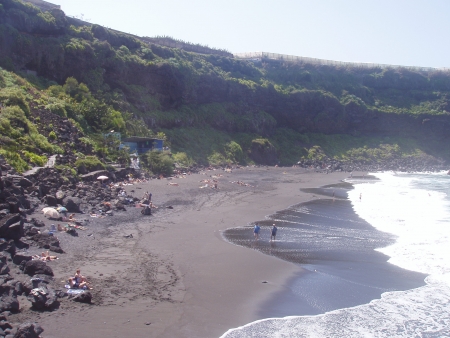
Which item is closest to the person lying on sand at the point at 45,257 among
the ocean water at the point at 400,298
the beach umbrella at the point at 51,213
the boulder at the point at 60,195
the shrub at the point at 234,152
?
the beach umbrella at the point at 51,213

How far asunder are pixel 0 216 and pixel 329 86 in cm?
8668

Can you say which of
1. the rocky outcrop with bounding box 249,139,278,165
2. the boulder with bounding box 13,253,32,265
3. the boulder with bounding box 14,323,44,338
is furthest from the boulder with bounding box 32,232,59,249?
the rocky outcrop with bounding box 249,139,278,165

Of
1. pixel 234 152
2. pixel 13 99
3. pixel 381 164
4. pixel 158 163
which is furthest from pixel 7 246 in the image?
pixel 381 164

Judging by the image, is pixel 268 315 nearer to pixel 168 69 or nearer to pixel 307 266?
pixel 307 266

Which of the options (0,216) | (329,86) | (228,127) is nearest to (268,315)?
(0,216)

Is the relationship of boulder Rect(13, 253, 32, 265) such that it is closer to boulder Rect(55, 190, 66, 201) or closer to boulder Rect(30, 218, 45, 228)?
boulder Rect(30, 218, 45, 228)

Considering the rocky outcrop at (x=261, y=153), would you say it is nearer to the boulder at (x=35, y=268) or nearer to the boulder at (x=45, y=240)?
the boulder at (x=45, y=240)

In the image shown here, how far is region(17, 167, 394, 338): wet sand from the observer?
10687 mm

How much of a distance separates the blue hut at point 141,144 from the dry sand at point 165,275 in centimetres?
1574

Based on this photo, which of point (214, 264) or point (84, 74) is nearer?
point (214, 264)

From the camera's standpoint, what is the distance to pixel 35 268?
41.1 ft

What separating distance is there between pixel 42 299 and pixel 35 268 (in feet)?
7.29

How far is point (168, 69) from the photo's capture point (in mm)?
59188

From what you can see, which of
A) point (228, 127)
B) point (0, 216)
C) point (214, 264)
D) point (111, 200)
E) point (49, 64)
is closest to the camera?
point (0, 216)
